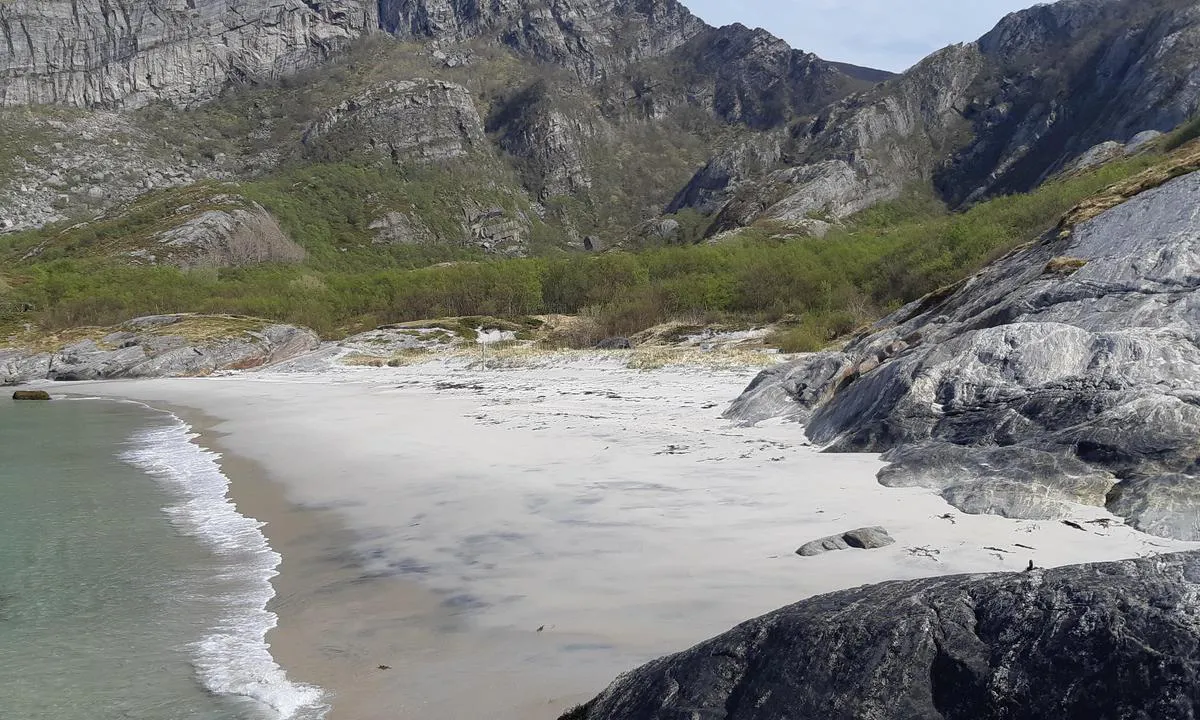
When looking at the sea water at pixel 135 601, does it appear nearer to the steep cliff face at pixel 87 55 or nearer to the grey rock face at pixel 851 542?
the grey rock face at pixel 851 542

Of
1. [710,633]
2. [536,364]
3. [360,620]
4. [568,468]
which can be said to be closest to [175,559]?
[360,620]

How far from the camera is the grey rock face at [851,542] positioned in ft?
22.3

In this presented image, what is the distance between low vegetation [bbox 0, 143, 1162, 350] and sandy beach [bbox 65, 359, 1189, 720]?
21.2m

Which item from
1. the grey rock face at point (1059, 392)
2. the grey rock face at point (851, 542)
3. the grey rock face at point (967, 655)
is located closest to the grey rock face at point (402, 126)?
the grey rock face at point (1059, 392)

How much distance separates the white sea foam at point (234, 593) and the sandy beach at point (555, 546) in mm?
188

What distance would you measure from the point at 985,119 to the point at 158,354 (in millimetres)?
168743

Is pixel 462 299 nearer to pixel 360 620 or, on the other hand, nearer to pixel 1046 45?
pixel 360 620

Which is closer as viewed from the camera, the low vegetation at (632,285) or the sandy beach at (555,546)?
the sandy beach at (555,546)

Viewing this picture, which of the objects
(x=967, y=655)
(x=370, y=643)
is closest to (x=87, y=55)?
(x=370, y=643)

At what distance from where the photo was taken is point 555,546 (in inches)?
318

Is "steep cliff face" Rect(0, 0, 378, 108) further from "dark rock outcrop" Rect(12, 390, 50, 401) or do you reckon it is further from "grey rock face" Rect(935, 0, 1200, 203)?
"grey rock face" Rect(935, 0, 1200, 203)

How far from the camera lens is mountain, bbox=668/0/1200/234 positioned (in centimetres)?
13300

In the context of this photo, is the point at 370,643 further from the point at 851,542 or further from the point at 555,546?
the point at 851,542

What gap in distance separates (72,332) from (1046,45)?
18903cm
